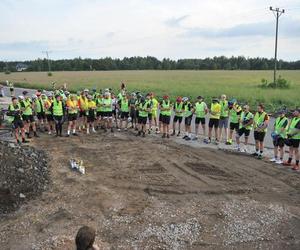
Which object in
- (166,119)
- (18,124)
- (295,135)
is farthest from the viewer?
(166,119)

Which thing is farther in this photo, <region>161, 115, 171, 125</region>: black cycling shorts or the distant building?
the distant building

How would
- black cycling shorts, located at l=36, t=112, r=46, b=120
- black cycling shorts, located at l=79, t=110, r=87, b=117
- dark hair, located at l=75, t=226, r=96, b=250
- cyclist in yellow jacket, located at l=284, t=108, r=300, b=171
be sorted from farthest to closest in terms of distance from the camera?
black cycling shorts, located at l=79, t=110, r=87, b=117 < black cycling shorts, located at l=36, t=112, r=46, b=120 < cyclist in yellow jacket, located at l=284, t=108, r=300, b=171 < dark hair, located at l=75, t=226, r=96, b=250

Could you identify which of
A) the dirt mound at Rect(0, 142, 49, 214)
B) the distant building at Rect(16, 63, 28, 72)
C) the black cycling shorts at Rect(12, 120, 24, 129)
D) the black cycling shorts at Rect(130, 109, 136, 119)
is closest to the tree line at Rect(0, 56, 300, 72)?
the distant building at Rect(16, 63, 28, 72)

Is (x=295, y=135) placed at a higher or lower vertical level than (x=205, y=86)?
higher

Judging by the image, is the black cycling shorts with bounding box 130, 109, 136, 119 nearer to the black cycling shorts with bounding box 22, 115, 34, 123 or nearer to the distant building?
the black cycling shorts with bounding box 22, 115, 34, 123

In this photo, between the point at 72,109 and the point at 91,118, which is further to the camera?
the point at 91,118

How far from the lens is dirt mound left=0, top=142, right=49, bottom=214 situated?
1076cm

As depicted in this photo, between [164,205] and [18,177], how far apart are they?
4.63 meters

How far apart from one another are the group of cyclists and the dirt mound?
4.19m

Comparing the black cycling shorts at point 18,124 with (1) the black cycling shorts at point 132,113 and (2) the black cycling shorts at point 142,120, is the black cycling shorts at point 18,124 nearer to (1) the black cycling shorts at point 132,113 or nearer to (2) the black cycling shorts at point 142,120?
(2) the black cycling shorts at point 142,120

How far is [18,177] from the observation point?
1173cm

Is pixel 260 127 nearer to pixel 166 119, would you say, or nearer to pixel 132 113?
pixel 166 119

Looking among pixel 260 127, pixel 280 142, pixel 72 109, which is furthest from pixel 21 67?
pixel 280 142

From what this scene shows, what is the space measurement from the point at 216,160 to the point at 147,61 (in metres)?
128
